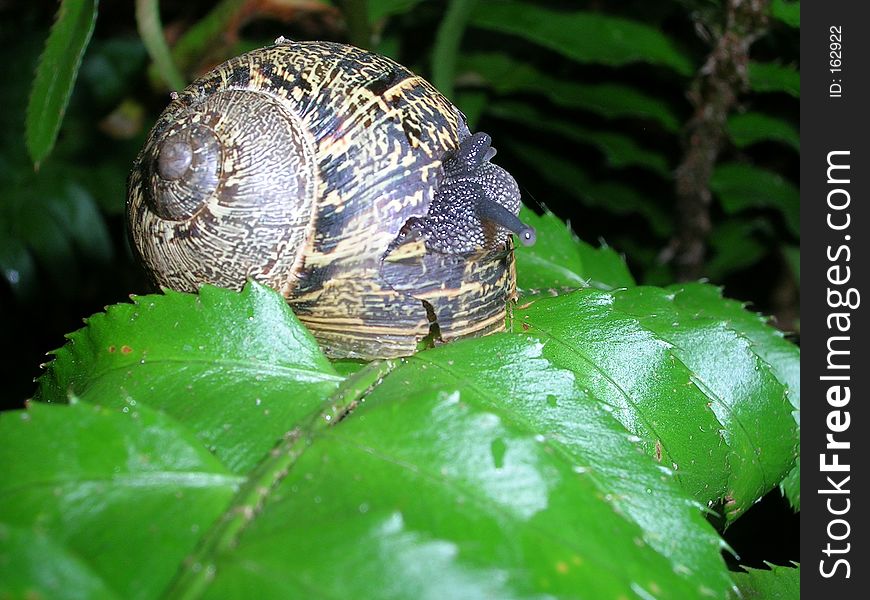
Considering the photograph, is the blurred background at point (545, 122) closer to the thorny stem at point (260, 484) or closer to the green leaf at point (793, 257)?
the green leaf at point (793, 257)

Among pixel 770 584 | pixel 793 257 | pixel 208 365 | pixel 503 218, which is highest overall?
pixel 503 218

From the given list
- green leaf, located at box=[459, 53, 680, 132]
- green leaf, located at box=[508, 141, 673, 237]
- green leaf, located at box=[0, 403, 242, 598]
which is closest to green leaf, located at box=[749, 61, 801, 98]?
green leaf, located at box=[459, 53, 680, 132]

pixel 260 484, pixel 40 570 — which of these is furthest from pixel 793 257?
pixel 40 570

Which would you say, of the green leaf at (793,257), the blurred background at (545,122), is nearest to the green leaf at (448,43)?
the blurred background at (545,122)

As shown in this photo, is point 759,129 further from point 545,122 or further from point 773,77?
point 545,122

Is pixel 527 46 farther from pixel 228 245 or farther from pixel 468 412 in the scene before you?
pixel 468 412

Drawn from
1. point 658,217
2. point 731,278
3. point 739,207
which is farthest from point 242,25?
point 731,278

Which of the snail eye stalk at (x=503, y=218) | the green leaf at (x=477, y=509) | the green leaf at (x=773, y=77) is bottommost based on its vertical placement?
the green leaf at (x=477, y=509)
